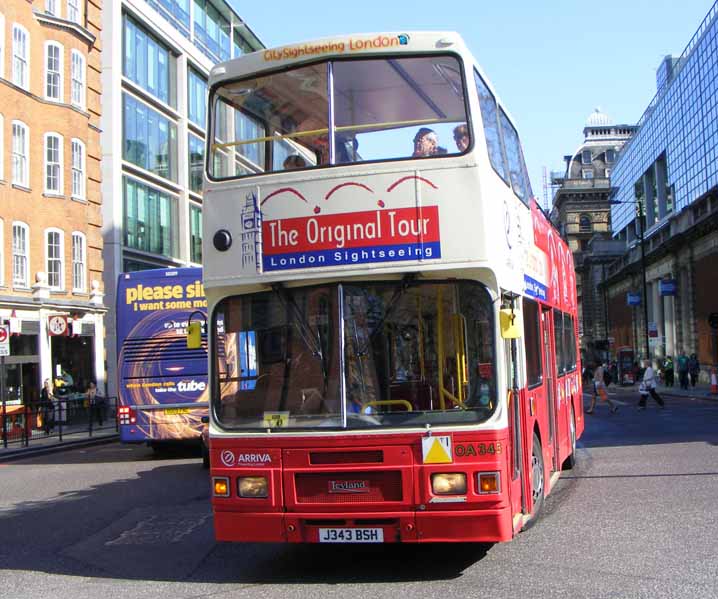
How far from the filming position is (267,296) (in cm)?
823

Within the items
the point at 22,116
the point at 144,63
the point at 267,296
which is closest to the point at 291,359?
the point at 267,296

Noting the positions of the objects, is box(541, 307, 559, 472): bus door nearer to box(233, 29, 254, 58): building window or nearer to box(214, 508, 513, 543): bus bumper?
box(214, 508, 513, 543): bus bumper

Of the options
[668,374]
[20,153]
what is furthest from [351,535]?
[668,374]

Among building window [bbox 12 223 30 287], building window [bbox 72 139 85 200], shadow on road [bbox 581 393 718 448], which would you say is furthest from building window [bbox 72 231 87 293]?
shadow on road [bbox 581 393 718 448]

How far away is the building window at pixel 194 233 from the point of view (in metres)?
48.5

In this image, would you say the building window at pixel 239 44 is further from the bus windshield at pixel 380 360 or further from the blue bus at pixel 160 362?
the bus windshield at pixel 380 360

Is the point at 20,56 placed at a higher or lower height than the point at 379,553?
higher

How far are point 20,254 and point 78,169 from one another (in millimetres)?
4966

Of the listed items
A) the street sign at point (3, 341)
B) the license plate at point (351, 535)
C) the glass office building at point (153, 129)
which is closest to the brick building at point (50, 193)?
the glass office building at point (153, 129)

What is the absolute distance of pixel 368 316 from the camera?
312 inches

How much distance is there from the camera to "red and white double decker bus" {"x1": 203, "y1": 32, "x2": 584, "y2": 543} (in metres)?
7.66

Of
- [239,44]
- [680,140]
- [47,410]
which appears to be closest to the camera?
[47,410]

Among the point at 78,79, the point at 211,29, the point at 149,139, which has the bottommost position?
the point at 149,139

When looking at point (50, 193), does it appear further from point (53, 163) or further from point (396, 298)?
point (396, 298)
